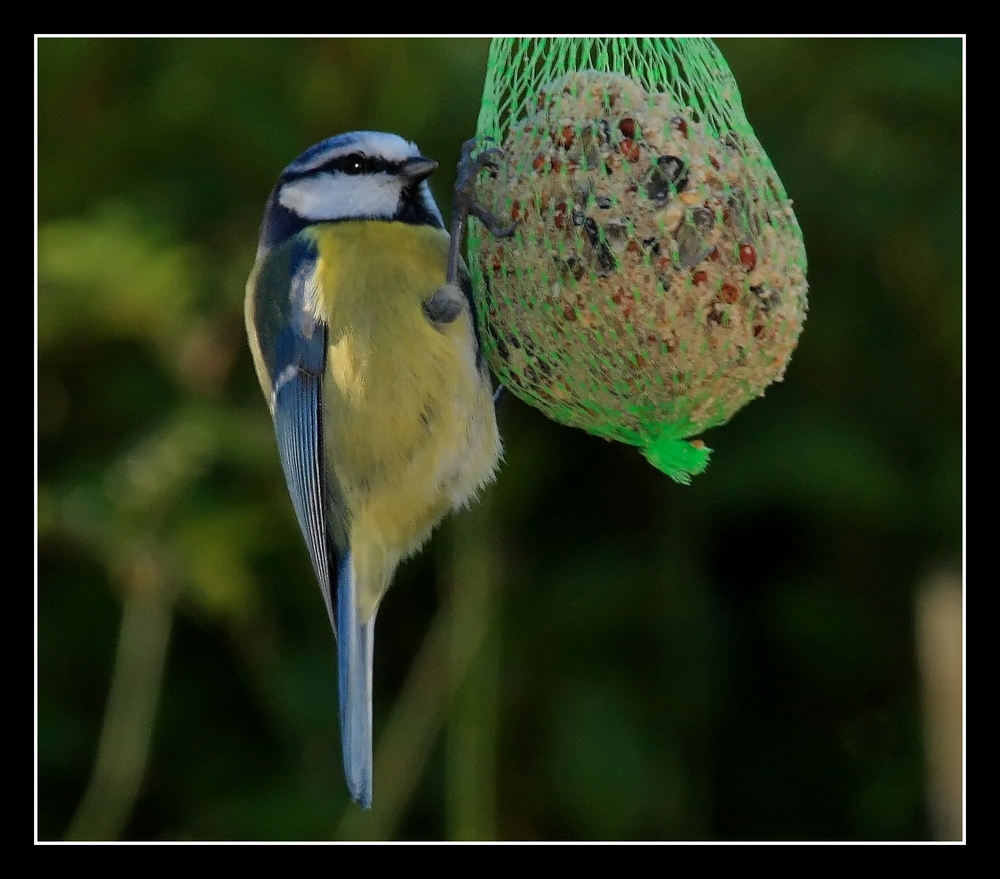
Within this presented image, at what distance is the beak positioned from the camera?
213 centimetres

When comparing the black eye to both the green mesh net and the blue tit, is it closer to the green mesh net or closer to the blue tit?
the blue tit

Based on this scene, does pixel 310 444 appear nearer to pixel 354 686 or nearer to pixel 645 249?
pixel 354 686

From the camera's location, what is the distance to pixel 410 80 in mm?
2848

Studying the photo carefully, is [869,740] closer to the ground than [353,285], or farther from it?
closer to the ground

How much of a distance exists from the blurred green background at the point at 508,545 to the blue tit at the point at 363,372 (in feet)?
1.28

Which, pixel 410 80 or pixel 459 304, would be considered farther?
pixel 410 80

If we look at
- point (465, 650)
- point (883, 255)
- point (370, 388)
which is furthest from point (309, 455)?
point (883, 255)

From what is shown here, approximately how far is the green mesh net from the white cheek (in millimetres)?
196

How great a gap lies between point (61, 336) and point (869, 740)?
1.86 meters

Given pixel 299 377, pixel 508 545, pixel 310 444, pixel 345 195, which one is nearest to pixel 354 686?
pixel 310 444

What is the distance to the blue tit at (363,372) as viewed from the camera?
7.09ft

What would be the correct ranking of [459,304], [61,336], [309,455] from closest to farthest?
[459,304] → [309,455] → [61,336]

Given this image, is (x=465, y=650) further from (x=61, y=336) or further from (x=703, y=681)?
(x=61, y=336)

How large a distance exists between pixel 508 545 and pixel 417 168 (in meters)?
0.99
